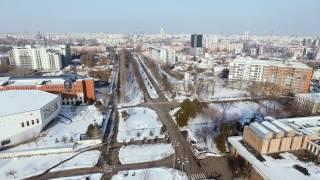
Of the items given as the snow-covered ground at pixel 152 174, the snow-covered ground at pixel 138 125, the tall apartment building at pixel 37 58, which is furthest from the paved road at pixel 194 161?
the tall apartment building at pixel 37 58

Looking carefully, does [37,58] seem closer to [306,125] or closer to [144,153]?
[144,153]

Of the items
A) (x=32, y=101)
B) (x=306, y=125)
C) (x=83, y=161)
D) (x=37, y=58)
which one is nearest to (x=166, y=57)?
(x=37, y=58)

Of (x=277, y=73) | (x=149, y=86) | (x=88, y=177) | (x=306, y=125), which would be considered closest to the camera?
(x=88, y=177)

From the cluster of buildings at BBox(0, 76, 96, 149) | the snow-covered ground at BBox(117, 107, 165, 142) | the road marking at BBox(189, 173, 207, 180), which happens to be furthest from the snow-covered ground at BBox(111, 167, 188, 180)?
the cluster of buildings at BBox(0, 76, 96, 149)

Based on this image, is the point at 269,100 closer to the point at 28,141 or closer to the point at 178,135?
the point at 178,135

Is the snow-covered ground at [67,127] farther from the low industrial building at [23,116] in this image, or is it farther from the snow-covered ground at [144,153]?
the snow-covered ground at [144,153]
